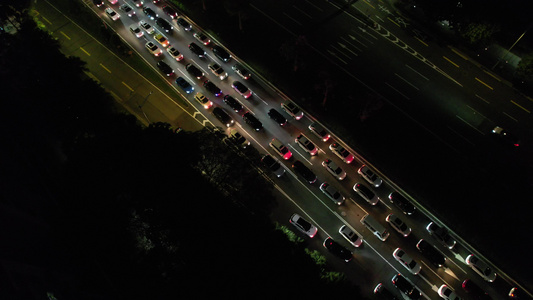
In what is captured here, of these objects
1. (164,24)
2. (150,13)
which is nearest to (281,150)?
(164,24)

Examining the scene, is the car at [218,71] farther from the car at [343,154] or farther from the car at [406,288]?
the car at [406,288]

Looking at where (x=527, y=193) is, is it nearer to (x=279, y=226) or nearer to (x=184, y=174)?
(x=279, y=226)

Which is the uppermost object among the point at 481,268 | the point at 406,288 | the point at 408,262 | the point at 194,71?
the point at 481,268

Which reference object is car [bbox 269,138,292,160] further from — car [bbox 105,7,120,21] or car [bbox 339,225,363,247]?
car [bbox 105,7,120,21]

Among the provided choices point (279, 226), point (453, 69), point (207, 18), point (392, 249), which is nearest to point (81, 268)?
point (279, 226)

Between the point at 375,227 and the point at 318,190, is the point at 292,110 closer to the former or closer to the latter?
the point at 318,190
